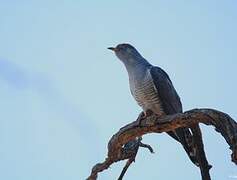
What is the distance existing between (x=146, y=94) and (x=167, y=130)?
6.70ft

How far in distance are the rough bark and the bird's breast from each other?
50.9 inches

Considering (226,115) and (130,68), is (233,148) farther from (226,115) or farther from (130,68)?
(130,68)

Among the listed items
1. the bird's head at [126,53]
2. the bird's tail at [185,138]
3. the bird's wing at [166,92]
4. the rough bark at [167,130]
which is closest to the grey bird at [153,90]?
the bird's wing at [166,92]

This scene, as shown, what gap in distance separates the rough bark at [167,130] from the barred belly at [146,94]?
1.28 metres

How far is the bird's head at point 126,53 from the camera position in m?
8.74

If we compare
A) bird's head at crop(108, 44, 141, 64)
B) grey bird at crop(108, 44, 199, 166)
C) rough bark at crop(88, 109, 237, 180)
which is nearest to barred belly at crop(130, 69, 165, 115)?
grey bird at crop(108, 44, 199, 166)

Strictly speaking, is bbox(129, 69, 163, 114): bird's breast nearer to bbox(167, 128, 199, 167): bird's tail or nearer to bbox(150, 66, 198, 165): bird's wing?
bbox(150, 66, 198, 165): bird's wing

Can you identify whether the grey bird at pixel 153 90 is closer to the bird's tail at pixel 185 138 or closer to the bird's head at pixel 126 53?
the bird's head at pixel 126 53

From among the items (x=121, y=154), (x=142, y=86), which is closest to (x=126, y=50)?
(x=142, y=86)

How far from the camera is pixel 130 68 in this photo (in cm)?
853

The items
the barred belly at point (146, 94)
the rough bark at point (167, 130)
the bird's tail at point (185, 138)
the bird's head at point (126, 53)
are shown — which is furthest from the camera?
the bird's head at point (126, 53)

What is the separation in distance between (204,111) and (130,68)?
381 cm

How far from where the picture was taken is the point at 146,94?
792 cm

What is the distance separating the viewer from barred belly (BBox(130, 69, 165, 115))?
25.7ft
